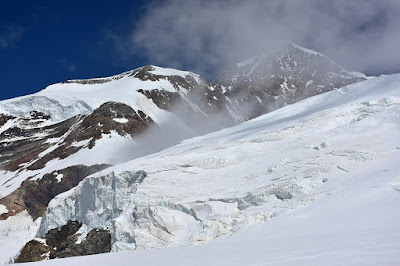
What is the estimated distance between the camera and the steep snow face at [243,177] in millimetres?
18297

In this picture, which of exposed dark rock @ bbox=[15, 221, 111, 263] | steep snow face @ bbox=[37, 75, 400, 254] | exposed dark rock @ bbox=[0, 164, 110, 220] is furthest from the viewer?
exposed dark rock @ bbox=[0, 164, 110, 220]

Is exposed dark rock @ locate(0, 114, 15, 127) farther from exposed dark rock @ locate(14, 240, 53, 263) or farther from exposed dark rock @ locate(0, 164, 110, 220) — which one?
exposed dark rock @ locate(14, 240, 53, 263)

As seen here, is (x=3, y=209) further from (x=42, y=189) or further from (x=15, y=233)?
(x=15, y=233)

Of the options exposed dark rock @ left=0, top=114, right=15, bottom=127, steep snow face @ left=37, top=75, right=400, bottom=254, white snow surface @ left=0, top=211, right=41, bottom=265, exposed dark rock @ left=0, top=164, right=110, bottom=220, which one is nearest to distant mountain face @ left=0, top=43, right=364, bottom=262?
exposed dark rock @ left=0, top=164, right=110, bottom=220

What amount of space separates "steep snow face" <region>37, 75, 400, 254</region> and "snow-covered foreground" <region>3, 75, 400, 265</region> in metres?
0.06

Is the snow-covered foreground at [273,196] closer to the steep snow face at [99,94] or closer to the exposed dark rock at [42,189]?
the exposed dark rock at [42,189]

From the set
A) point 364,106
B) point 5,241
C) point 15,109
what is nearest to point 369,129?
point 364,106

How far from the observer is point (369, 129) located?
2267 centimetres

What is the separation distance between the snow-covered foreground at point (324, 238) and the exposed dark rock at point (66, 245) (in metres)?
14.2

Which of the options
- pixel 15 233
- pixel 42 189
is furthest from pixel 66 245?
pixel 42 189

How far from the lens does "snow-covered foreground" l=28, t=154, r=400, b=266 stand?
7461mm

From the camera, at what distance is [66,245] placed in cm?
2930

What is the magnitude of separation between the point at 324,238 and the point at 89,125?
3091 inches

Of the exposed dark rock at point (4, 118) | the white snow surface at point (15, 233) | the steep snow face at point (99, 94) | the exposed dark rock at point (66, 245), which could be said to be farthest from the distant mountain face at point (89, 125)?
the exposed dark rock at point (66, 245)
